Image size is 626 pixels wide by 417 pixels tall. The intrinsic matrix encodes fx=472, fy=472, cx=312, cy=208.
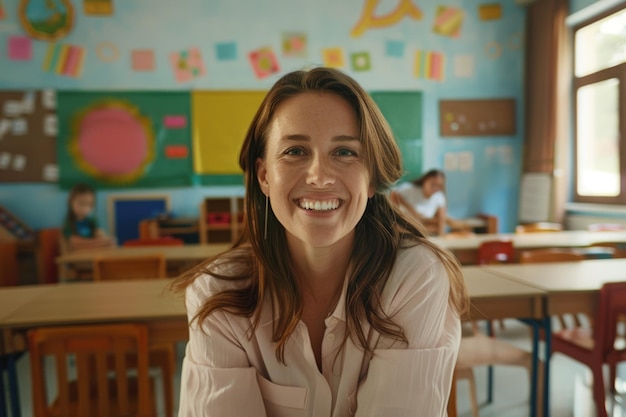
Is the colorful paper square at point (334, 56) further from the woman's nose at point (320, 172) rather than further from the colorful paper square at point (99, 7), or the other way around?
the woman's nose at point (320, 172)

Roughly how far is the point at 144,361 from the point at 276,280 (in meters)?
0.58

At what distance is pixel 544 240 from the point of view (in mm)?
3691

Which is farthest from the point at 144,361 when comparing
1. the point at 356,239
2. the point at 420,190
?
the point at 420,190

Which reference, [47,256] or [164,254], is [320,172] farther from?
[47,256]

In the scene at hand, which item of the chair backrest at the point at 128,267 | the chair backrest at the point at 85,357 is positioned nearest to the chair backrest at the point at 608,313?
the chair backrest at the point at 85,357

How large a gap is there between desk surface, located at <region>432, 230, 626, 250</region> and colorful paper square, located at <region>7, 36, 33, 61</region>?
15.4 feet

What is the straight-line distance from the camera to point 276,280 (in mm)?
1106

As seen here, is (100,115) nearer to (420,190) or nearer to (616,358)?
(420,190)

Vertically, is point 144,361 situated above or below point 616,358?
above

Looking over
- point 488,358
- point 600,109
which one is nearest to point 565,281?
point 488,358

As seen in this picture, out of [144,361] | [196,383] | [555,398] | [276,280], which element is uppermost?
[276,280]

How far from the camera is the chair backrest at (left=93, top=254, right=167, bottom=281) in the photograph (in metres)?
2.56

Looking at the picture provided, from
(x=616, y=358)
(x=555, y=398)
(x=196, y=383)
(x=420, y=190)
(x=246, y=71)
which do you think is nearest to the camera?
(x=196, y=383)

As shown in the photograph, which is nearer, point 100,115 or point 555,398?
point 555,398
